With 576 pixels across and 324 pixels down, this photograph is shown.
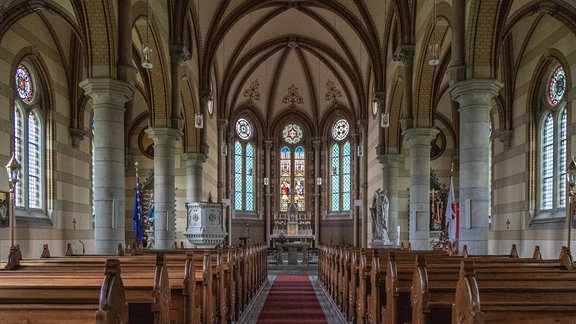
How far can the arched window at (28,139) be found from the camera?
58.1 feet

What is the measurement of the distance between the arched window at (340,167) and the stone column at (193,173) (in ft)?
46.6

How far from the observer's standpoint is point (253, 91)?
3581 cm

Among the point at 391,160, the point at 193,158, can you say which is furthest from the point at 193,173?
the point at 391,160

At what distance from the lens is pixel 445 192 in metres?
28.1

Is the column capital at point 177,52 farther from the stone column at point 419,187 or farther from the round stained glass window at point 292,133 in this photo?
the round stained glass window at point 292,133

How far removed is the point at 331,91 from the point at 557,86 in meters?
18.1

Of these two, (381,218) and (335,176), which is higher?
(335,176)

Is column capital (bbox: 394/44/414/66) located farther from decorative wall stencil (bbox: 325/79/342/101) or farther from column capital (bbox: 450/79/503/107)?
decorative wall stencil (bbox: 325/79/342/101)

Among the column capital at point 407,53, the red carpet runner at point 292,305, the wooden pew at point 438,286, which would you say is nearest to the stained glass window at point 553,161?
the column capital at point 407,53

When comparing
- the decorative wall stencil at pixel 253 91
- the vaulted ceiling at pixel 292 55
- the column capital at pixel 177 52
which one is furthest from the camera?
the decorative wall stencil at pixel 253 91

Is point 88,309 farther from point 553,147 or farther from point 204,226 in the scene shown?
point 553,147

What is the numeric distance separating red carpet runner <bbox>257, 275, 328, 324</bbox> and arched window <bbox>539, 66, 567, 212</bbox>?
8.47 m

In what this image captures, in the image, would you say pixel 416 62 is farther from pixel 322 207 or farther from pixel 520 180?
pixel 322 207

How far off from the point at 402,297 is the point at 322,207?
99.9 feet
